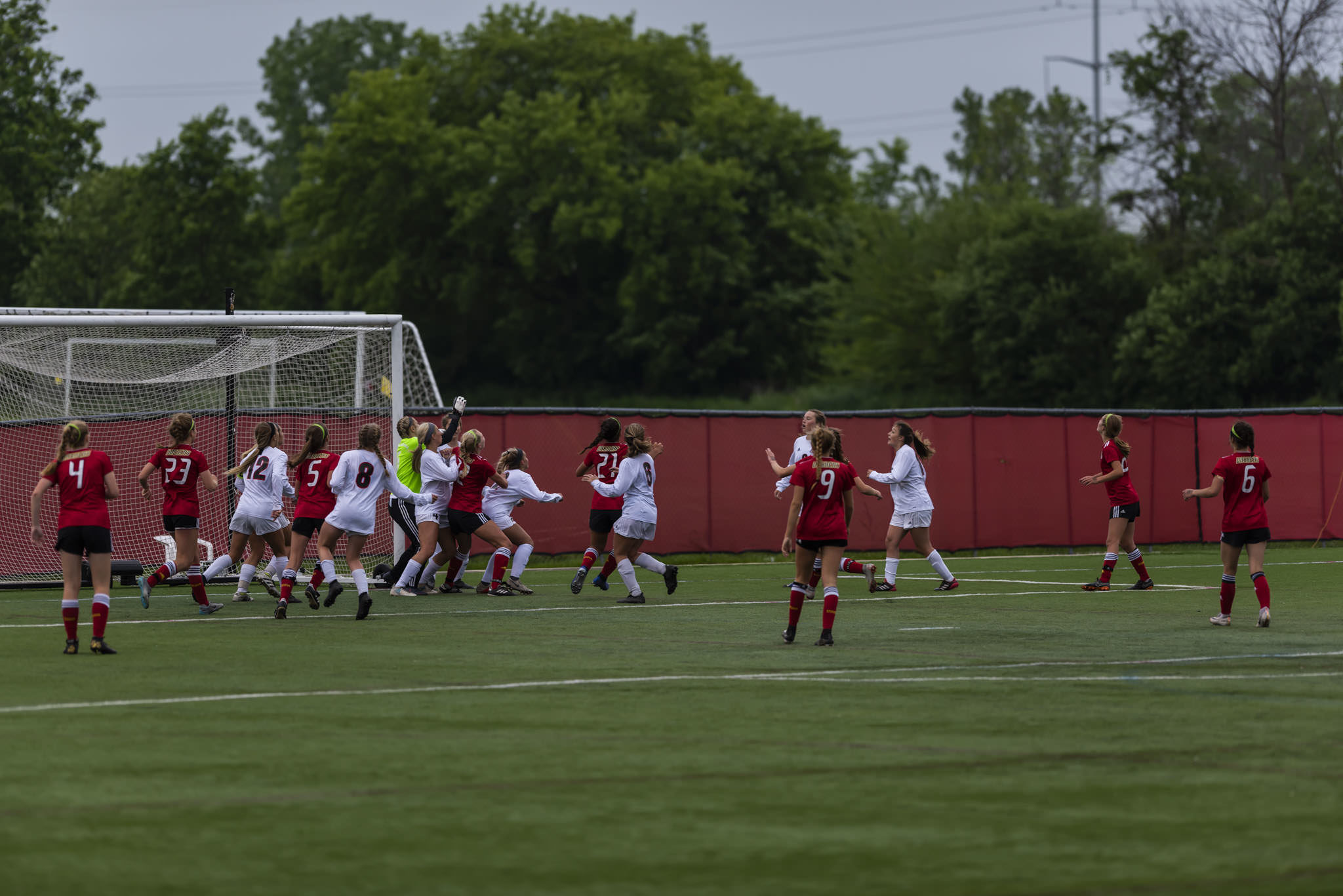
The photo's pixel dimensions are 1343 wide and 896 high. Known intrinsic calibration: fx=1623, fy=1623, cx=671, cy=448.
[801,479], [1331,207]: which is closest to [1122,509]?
[801,479]

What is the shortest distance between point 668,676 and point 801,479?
8.10 ft

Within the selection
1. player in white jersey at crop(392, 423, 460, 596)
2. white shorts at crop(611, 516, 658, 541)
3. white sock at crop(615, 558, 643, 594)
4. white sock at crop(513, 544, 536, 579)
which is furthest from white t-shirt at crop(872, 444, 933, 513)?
player in white jersey at crop(392, 423, 460, 596)

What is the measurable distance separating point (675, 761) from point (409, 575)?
36.4 feet

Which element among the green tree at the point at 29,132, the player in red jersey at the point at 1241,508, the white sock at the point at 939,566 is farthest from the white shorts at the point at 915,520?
the green tree at the point at 29,132

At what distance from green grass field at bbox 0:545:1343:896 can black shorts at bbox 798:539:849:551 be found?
801 mm

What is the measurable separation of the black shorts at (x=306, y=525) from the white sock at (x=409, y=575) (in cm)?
255

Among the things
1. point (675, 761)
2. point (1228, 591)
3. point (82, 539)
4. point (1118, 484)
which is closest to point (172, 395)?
point (82, 539)

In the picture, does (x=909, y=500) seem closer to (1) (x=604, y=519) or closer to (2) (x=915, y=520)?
(2) (x=915, y=520)

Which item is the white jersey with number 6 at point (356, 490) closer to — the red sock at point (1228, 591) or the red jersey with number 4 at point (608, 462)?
the red jersey with number 4 at point (608, 462)

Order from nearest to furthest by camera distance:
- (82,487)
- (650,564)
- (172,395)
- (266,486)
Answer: (82,487) → (266,486) → (650,564) → (172,395)

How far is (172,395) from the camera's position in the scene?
79.4ft

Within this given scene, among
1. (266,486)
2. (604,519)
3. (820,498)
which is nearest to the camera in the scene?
(820,498)

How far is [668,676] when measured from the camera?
36.0 feet

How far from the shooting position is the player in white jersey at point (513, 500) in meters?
18.5
